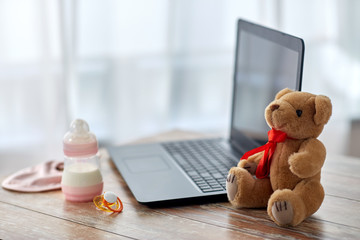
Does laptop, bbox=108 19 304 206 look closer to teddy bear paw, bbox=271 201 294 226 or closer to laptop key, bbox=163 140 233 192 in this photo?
laptop key, bbox=163 140 233 192

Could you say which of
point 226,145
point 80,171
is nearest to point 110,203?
point 80,171

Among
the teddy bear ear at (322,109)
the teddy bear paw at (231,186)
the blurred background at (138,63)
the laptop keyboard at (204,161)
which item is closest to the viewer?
the teddy bear ear at (322,109)

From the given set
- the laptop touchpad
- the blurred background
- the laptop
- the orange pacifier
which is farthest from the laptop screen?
the blurred background

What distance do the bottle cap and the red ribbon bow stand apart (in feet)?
1.01

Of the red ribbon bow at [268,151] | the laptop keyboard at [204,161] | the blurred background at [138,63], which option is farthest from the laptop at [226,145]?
the blurred background at [138,63]

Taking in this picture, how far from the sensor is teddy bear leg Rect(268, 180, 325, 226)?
33.8 inches

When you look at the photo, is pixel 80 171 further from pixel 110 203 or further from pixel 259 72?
pixel 259 72

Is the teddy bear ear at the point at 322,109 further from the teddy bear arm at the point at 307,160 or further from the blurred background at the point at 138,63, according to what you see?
the blurred background at the point at 138,63

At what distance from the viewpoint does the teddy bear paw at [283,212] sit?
0.86 m

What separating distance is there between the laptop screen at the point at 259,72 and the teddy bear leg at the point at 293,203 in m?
0.20

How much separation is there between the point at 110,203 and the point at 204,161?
1.01 feet

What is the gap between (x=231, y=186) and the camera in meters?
0.94

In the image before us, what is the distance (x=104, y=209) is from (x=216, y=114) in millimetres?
1547

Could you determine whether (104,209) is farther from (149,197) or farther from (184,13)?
(184,13)
